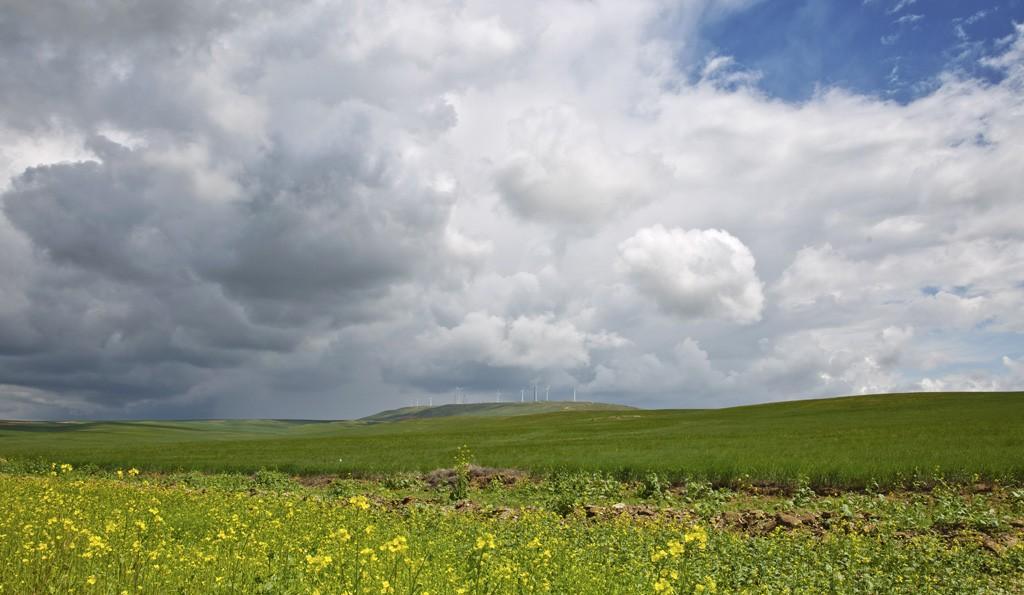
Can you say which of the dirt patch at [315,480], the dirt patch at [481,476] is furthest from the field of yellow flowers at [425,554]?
the dirt patch at [315,480]

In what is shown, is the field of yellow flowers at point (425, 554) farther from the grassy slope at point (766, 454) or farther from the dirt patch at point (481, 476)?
the grassy slope at point (766, 454)

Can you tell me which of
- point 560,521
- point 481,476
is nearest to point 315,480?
point 481,476

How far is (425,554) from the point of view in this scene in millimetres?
8953

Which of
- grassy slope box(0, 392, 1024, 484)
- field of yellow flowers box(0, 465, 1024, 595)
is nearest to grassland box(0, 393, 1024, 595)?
field of yellow flowers box(0, 465, 1024, 595)

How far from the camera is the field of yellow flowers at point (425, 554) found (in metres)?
7.93

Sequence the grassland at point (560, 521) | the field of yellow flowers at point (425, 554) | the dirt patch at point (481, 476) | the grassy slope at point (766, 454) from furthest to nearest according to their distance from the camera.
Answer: the dirt patch at point (481, 476), the grassy slope at point (766, 454), the grassland at point (560, 521), the field of yellow flowers at point (425, 554)

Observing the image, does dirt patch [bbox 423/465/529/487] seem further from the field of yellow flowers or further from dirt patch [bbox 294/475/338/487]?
the field of yellow flowers

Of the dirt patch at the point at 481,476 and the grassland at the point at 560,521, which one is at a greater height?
the grassland at the point at 560,521

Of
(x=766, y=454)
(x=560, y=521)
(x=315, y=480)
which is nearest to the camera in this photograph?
(x=560, y=521)

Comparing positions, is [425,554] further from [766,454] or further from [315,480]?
[315,480]

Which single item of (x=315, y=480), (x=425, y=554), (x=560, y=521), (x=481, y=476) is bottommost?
(x=315, y=480)

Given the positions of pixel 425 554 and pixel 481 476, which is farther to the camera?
pixel 481 476

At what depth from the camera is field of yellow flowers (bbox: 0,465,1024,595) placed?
26.0ft

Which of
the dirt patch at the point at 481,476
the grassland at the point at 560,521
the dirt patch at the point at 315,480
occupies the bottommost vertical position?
Answer: the dirt patch at the point at 315,480
